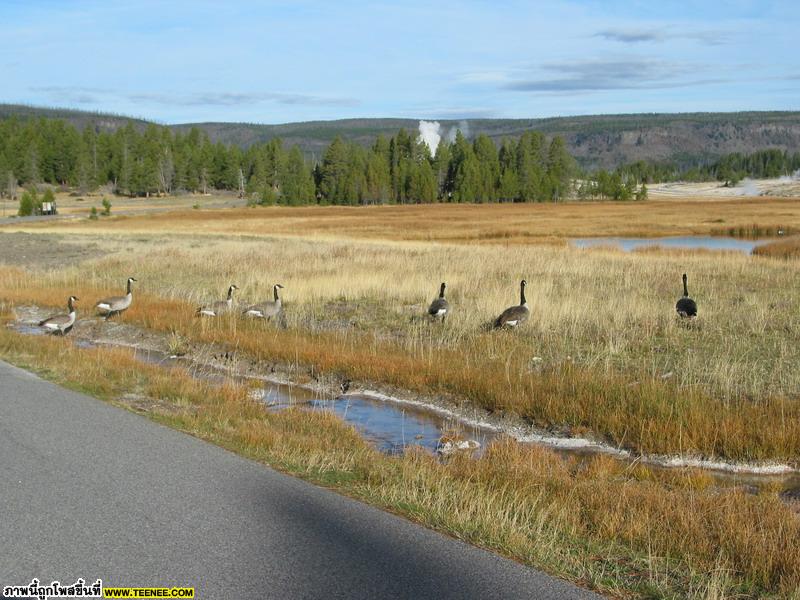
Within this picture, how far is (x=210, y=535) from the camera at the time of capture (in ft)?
19.5

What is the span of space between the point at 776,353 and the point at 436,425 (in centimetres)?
691

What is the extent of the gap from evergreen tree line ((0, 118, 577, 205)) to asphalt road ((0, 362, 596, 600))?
11260cm

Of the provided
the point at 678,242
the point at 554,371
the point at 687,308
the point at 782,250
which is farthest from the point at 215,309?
the point at 678,242

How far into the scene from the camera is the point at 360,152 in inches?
5212

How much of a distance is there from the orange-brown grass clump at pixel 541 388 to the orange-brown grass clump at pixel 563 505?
130 centimetres

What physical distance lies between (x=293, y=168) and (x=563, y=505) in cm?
13656

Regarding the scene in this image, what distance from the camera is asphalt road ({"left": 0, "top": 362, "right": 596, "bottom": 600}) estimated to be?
5.20 metres

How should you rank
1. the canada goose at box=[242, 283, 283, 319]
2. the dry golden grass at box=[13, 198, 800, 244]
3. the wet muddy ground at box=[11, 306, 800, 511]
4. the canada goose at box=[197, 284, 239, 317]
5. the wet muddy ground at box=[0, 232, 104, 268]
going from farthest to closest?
1. the dry golden grass at box=[13, 198, 800, 244]
2. the wet muddy ground at box=[0, 232, 104, 268]
3. the canada goose at box=[197, 284, 239, 317]
4. the canada goose at box=[242, 283, 283, 319]
5. the wet muddy ground at box=[11, 306, 800, 511]

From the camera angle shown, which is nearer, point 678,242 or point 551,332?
point 551,332

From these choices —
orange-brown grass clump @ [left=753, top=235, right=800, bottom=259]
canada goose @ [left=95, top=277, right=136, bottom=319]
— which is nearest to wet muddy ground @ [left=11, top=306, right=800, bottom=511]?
canada goose @ [left=95, top=277, right=136, bottom=319]

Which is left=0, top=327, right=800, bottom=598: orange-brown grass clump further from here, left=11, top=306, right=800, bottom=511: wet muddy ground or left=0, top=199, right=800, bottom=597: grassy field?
left=11, top=306, right=800, bottom=511: wet muddy ground

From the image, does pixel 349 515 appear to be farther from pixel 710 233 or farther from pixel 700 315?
pixel 710 233

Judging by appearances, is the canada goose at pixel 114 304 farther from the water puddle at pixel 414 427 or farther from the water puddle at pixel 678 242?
the water puddle at pixel 678 242

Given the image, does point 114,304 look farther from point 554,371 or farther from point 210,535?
point 210,535
